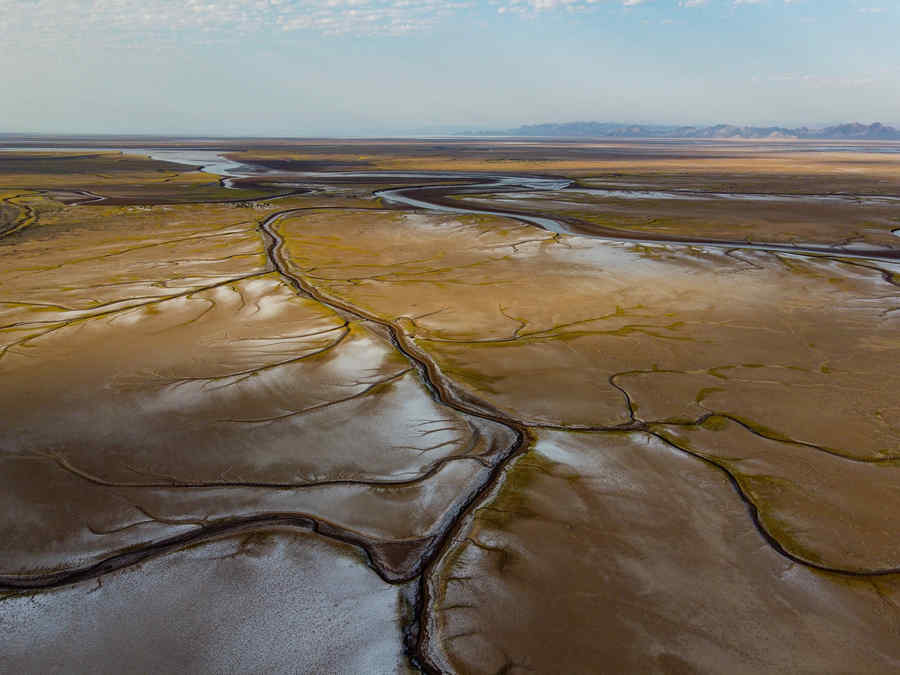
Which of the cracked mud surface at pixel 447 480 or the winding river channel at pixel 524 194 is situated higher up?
the winding river channel at pixel 524 194

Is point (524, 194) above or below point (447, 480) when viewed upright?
above

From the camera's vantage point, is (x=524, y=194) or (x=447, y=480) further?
(x=524, y=194)

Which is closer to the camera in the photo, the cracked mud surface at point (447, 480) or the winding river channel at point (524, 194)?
the cracked mud surface at point (447, 480)

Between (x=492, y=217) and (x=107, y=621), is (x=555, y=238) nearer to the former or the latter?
(x=492, y=217)

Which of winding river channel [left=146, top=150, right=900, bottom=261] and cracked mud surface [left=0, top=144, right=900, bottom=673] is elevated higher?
winding river channel [left=146, top=150, right=900, bottom=261]

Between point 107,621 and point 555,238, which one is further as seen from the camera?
point 555,238

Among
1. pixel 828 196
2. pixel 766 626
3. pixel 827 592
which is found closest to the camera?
pixel 766 626

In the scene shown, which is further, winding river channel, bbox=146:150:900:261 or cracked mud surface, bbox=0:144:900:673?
winding river channel, bbox=146:150:900:261

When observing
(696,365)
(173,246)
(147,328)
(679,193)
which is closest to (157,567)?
(147,328)
